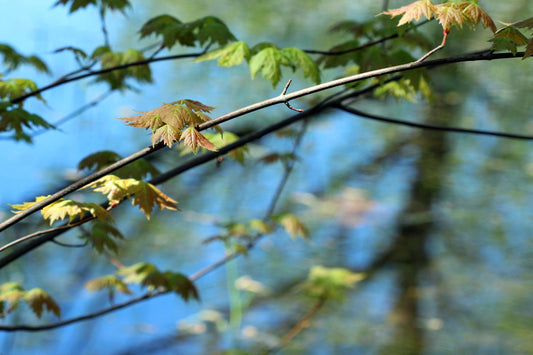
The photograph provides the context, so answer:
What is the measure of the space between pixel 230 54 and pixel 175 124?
19.9 inches

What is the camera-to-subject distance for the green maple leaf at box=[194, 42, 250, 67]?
1083 millimetres

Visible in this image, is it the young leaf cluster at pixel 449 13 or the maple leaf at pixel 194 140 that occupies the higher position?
the young leaf cluster at pixel 449 13

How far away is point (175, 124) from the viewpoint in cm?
65

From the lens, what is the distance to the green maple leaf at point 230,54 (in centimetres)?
A: 108

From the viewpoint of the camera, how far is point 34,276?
2.87 metres

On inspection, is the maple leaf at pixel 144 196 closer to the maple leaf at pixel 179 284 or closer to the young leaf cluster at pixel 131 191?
the young leaf cluster at pixel 131 191

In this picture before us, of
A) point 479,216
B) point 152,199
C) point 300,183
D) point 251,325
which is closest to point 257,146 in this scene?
point 300,183

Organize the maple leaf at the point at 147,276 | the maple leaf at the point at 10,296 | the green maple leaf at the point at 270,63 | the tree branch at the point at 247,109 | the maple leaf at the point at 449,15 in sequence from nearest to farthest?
the tree branch at the point at 247,109 → the maple leaf at the point at 449,15 → the green maple leaf at the point at 270,63 → the maple leaf at the point at 10,296 → the maple leaf at the point at 147,276

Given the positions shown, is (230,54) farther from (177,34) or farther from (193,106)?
(193,106)

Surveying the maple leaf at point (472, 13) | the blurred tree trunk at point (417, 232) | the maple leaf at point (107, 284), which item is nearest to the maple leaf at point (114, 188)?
the maple leaf at point (472, 13)

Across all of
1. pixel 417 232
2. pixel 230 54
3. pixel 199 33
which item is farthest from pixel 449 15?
pixel 417 232

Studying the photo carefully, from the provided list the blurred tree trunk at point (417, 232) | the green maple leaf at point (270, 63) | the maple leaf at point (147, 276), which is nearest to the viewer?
the green maple leaf at point (270, 63)

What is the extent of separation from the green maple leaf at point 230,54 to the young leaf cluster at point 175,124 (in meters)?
0.41

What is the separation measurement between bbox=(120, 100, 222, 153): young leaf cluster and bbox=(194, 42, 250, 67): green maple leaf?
41 cm
